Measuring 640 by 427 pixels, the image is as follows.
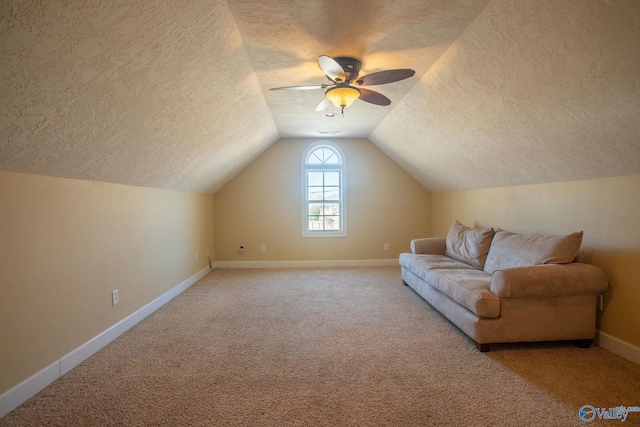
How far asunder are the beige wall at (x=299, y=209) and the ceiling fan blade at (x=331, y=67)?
3.22 metres

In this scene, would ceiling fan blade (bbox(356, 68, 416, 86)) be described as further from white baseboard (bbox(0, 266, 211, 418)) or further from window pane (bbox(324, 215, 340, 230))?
window pane (bbox(324, 215, 340, 230))

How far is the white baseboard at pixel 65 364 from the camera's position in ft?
5.42

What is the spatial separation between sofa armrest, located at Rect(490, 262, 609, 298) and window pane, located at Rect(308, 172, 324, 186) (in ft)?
12.3

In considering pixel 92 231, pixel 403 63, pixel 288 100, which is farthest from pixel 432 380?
pixel 288 100

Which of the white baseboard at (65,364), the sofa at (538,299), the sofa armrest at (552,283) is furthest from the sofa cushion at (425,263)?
the white baseboard at (65,364)

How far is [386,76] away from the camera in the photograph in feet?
7.05

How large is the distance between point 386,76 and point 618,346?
Result: 8.70 ft

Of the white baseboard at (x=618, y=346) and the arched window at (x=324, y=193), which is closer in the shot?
the white baseboard at (x=618, y=346)

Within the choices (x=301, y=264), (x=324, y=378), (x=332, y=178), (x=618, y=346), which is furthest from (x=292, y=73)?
(x=301, y=264)

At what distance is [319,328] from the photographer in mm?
2756

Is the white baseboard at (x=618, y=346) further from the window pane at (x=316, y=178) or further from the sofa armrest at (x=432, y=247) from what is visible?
the window pane at (x=316, y=178)

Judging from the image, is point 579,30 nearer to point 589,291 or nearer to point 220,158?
point 589,291

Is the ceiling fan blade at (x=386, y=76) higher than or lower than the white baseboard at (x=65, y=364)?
higher

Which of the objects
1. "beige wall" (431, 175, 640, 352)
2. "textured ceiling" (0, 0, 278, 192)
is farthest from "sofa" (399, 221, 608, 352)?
"textured ceiling" (0, 0, 278, 192)
